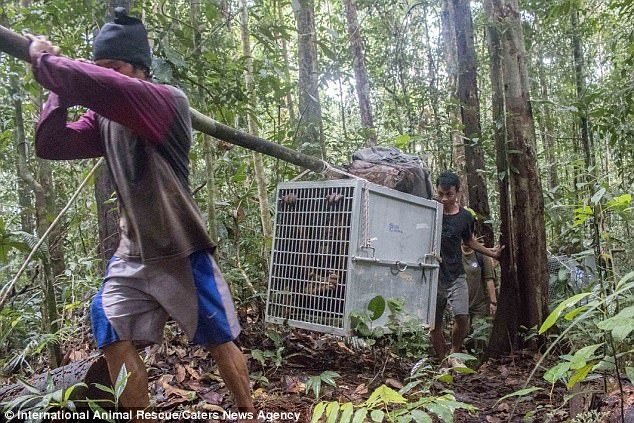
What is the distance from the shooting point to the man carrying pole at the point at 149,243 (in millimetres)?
2219

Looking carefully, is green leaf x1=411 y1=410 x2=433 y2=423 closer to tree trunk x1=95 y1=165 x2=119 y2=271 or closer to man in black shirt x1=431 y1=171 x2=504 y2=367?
tree trunk x1=95 y1=165 x2=119 y2=271

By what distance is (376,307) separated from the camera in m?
3.08

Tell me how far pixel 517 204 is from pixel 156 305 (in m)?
3.14

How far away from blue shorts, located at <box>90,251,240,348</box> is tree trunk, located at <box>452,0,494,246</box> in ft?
13.0

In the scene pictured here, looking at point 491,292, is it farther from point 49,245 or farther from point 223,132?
point 49,245

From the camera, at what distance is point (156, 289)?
227 cm

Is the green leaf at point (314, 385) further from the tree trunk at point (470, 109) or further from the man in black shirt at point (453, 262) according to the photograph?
the tree trunk at point (470, 109)

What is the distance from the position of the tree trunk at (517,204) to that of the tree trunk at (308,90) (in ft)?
5.39

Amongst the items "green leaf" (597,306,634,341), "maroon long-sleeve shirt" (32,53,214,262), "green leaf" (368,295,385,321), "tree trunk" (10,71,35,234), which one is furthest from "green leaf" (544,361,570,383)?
"tree trunk" (10,71,35,234)

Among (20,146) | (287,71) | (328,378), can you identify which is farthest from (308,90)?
(328,378)

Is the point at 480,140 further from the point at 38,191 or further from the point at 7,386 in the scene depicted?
the point at 7,386

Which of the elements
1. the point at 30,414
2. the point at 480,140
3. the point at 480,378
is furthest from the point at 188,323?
the point at 480,140

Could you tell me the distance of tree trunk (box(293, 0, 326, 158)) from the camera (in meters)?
5.36

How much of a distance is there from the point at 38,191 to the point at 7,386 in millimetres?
1319
